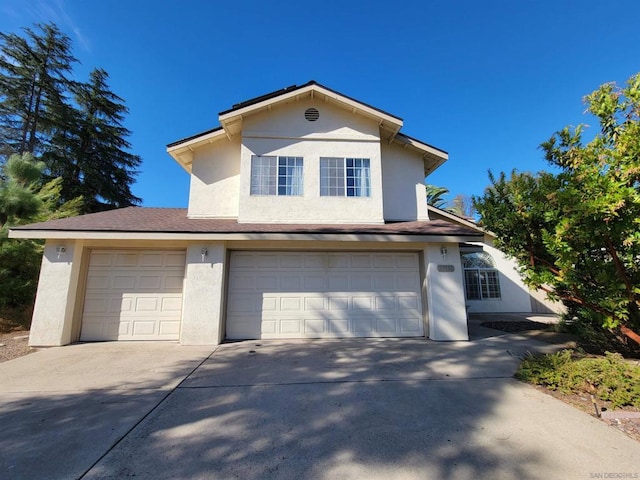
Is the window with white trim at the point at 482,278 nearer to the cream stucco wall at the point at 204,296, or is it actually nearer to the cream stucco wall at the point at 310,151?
the cream stucco wall at the point at 310,151

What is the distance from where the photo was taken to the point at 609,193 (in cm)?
444

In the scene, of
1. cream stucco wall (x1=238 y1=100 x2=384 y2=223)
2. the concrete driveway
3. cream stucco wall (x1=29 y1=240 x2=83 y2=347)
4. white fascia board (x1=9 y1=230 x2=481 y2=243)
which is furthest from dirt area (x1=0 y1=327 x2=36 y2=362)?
cream stucco wall (x1=238 y1=100 x2=384 y2=223)

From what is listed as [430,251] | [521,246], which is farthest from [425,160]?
[521,246]

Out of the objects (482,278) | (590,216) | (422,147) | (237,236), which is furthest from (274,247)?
(482,278)

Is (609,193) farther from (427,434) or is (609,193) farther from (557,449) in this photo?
(427,434)

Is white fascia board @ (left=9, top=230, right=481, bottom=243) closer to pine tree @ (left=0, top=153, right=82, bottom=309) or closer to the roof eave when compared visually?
pine tree @ (left=0, top=153, right=82, bottom=309)

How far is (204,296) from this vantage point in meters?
7.48

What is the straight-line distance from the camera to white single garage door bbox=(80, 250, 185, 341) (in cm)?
786

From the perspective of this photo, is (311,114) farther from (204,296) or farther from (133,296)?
(133,296)

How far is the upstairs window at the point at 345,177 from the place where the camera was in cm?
916

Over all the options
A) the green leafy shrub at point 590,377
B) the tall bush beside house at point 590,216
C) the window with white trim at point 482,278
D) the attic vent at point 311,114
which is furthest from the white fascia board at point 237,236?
the window with white trim at point 482,278

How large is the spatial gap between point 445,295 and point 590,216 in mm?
3835

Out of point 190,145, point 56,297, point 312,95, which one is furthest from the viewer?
point 312,95

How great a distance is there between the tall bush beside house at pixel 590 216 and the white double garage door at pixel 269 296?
3226 mm
